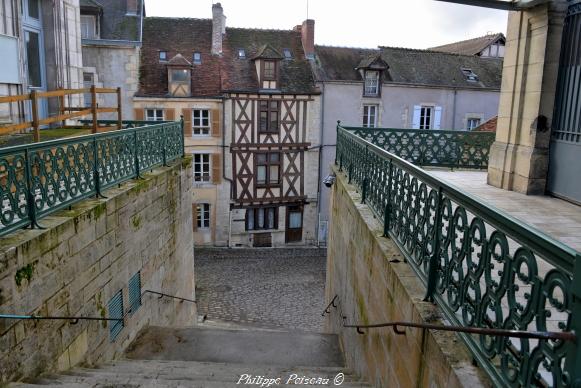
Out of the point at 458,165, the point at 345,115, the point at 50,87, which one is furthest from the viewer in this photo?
the point at 345,115

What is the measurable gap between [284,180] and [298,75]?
477 centimetres

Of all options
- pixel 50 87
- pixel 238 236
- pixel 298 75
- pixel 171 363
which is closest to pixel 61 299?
pixel 171 363

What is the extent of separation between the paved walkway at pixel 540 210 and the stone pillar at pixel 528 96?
0.33 m

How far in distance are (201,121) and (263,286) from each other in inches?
306

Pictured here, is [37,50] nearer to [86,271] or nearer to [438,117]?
[86,271]

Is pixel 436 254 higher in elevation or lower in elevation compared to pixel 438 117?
lower

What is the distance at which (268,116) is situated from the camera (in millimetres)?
20781

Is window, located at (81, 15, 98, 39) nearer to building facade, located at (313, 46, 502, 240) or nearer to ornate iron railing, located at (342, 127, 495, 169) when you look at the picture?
building facade, located at (313, 46, 502, 240)

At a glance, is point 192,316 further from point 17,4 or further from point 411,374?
point 411,374

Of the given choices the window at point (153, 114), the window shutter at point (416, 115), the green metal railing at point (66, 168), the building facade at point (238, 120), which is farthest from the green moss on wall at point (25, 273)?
the window shutter at point (416, 115)

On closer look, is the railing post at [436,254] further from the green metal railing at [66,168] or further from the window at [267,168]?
the window at [267,168]

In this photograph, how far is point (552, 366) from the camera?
6.24 feet

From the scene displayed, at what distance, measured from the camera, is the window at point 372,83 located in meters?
22.0

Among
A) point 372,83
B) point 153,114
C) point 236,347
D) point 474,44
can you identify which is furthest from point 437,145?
point 474,44
